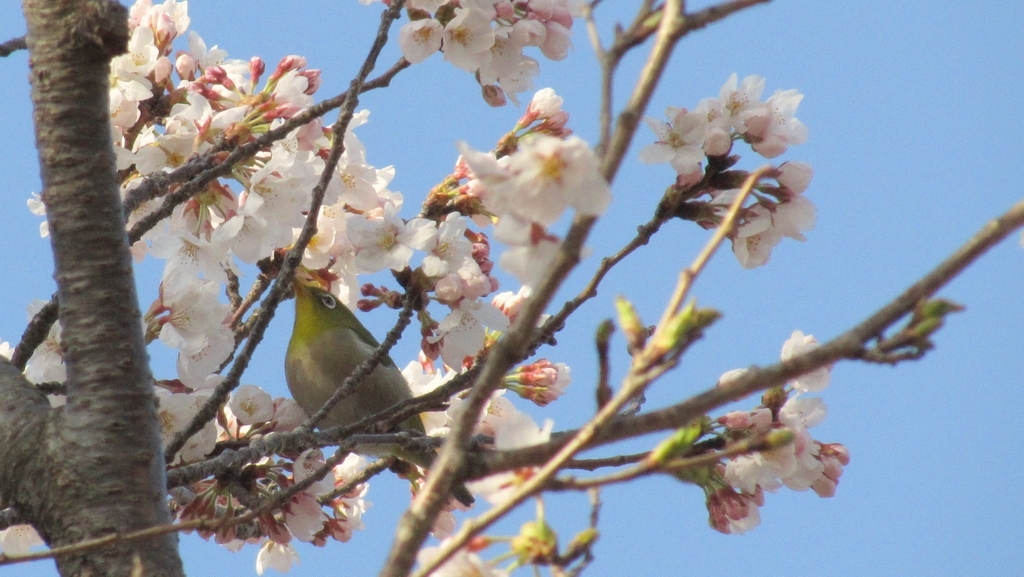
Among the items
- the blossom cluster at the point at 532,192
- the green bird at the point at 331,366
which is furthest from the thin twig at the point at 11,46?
the blossom cluster at the point at 532,192

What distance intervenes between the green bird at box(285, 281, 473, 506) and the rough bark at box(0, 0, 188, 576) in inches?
61.7

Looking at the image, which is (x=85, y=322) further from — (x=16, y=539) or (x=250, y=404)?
(x=16, y=539)

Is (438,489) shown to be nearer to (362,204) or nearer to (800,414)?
(800,414)

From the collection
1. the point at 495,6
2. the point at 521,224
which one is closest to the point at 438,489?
the point at 521,224

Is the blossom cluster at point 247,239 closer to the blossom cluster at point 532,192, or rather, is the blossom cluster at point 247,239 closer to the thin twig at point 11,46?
the thin twig at point 11,46

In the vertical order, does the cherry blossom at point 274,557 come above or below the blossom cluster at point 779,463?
above

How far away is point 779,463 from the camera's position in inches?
97.0

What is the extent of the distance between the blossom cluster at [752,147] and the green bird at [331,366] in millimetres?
1533

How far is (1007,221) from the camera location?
38.1 inches

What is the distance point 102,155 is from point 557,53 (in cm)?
130

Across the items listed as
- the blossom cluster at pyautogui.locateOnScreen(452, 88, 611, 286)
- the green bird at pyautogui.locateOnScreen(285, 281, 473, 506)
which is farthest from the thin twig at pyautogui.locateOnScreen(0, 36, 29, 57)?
the blossom cluster at pyautogui.locateOnScreen(452, 88, 611, 286)

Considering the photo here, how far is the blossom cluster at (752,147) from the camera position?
2.31m

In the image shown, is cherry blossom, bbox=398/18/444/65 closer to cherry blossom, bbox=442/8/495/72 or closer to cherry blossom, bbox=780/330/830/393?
cherry blossom, bbox=442/8/495/72

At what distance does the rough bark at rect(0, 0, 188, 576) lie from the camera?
1.87 metres
